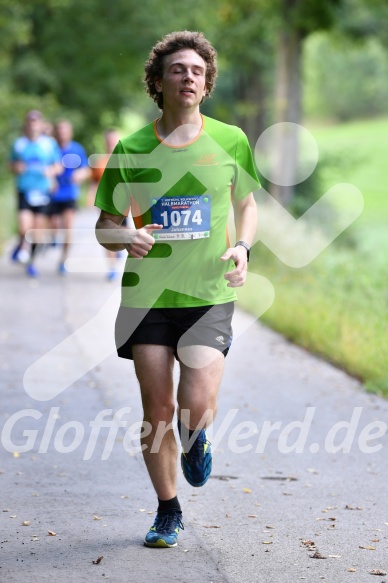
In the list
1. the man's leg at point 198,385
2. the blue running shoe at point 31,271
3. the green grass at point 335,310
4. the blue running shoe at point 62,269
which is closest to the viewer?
the man's leg at point 198,385

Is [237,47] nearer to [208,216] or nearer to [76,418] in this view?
[76,418]

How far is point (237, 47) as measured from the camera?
2283 centimetres

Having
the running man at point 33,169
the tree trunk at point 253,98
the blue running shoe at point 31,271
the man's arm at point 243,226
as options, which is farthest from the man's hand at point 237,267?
the tree trunk at point 253,98

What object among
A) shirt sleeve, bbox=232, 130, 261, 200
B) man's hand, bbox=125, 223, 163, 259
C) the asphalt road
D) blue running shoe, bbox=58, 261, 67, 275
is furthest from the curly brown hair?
blue running shoe, bbox=58, 261, 67, 275

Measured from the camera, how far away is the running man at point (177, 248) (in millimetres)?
4930

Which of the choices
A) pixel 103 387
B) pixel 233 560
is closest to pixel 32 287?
pixel 103 387

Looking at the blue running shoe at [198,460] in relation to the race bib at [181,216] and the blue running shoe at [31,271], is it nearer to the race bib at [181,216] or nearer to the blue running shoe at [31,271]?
the race bib at [181,216]

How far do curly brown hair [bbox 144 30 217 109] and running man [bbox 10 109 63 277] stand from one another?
10.8m

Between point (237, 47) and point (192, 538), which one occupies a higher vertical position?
point (237, 47)

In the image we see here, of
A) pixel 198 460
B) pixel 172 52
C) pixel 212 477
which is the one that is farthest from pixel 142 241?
pixel 212 477

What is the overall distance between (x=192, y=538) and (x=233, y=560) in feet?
1.28

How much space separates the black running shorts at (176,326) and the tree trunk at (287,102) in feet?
55.8

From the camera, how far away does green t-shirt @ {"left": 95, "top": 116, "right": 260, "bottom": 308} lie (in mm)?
4922

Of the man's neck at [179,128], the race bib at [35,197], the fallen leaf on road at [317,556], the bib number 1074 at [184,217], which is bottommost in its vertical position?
the fallen leaf on road at [317,556]
